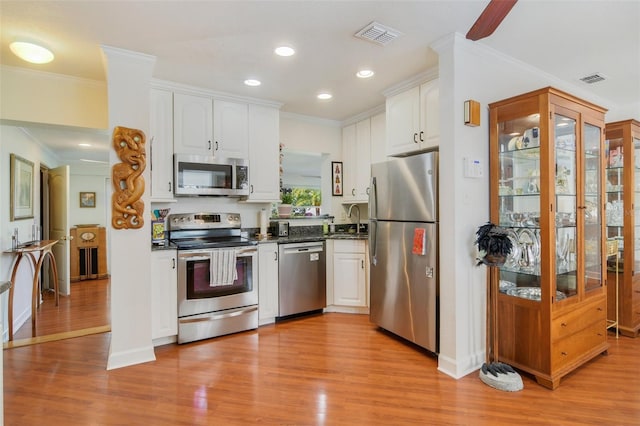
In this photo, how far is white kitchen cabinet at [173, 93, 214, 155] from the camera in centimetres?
329

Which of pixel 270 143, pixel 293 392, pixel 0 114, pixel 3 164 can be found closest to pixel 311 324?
pixel 293 392

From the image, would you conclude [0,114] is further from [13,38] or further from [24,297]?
[24,297]

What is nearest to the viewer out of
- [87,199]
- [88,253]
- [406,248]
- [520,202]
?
[520,202]

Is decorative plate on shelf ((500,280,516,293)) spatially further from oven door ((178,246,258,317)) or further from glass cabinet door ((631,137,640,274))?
oven door ((178,246,258,317))

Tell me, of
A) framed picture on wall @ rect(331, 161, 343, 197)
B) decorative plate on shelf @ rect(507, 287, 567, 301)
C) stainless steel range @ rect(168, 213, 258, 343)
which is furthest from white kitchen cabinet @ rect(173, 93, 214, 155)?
decorative plate on shelf @ rect(507, 287, 567, 301)

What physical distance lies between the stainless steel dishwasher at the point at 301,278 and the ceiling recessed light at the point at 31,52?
2.59 metres

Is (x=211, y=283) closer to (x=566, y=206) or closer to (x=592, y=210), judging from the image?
(x=566, y=206)

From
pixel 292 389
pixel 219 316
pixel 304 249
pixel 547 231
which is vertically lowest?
pixel 292 389

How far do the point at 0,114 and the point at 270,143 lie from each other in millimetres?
2376

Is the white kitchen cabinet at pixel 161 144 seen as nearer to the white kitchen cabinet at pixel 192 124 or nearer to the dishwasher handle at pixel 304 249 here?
the white kitchen cabinet at pixel 192 124

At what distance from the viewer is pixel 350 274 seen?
12.8ft

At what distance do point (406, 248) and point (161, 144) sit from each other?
2540mm

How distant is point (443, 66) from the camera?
2.53 m

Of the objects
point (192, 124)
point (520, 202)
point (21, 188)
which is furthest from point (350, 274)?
point (21, 188)
